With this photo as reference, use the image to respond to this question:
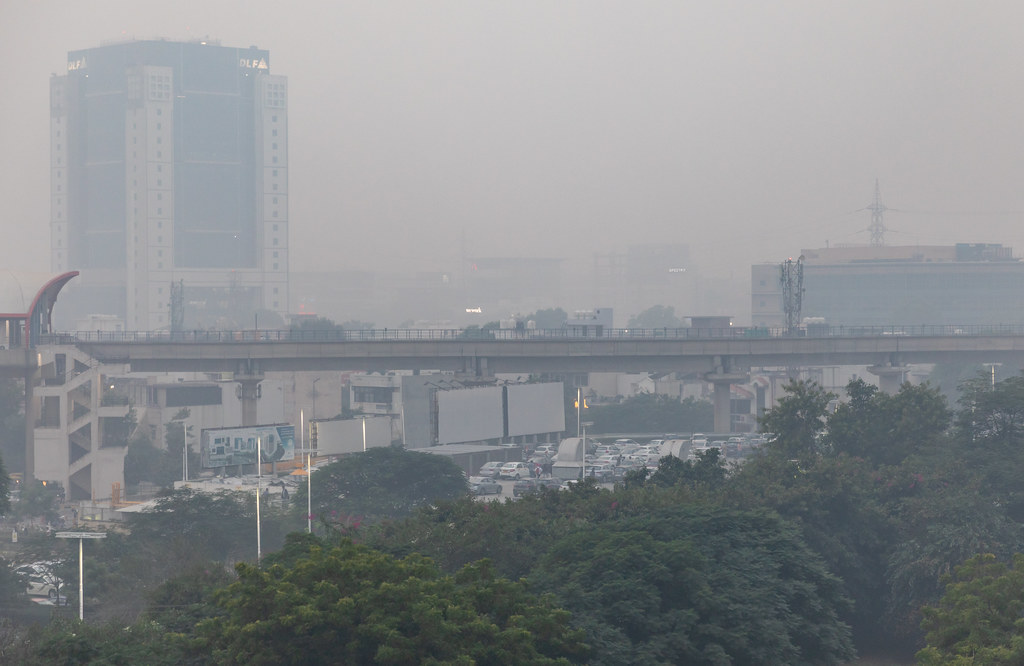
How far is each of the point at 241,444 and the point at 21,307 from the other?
20.5 m

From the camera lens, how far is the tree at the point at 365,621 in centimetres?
2634

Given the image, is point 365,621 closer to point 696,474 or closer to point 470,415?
point 696,474

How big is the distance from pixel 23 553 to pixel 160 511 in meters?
7.00

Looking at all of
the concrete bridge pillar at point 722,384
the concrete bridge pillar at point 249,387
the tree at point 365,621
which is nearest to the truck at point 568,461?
the concrete bridge pillar at point 722,384

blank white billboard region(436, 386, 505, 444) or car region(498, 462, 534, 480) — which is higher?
blank white billboard region(436, 386, 505, 444)

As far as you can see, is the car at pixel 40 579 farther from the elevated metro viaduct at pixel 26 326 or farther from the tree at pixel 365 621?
the elevated metro viaduct at pixel 26 326

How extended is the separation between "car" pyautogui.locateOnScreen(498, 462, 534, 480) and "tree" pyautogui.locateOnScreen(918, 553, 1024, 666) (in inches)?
2272

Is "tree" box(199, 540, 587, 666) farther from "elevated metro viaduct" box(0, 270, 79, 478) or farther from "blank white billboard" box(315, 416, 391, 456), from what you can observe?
"blank white billboard" box(315, 416, 391, 456)

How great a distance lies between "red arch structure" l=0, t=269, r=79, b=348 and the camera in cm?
9525

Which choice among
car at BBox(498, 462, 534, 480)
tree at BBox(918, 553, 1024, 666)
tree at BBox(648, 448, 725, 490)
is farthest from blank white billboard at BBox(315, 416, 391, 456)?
tree at BBox(918, 553, 1024, 666)

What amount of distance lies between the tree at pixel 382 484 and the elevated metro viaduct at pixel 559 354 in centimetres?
3126

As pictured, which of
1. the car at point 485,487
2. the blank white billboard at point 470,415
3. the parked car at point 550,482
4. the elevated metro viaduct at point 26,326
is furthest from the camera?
the blank white billboard at point 470,415

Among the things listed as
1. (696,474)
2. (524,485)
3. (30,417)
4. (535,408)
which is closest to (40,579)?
(696,474)

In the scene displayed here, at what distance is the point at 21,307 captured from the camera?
9581 centimetres
